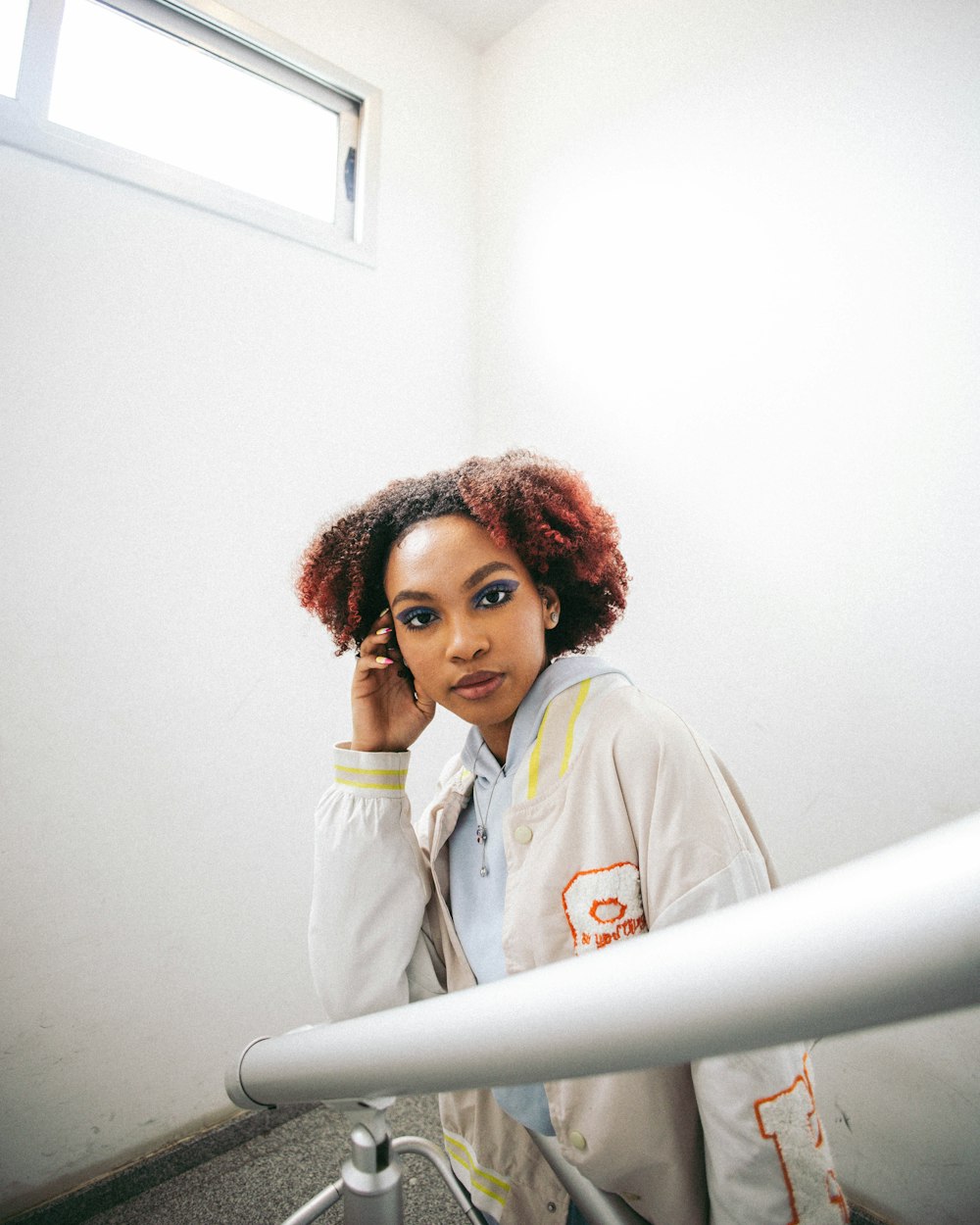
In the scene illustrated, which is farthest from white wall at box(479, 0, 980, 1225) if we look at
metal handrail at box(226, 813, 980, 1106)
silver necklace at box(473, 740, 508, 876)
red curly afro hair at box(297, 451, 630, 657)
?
metal handrail at box(226, 813, 980, 1106)

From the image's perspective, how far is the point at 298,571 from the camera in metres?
1.17

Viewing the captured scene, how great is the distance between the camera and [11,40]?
1.65 meters

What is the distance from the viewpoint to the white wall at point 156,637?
1.54 m

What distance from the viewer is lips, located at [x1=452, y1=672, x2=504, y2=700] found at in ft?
3.02

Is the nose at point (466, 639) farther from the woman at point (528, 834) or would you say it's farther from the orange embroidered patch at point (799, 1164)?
the orange embroidered patch at point (799, 1164)

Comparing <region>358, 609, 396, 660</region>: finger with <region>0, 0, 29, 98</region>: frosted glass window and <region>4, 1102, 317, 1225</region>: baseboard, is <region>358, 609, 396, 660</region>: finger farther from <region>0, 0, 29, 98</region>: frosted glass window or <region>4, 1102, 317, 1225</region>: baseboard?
<region>0, 0, 29, 98</region>: frosted glass window

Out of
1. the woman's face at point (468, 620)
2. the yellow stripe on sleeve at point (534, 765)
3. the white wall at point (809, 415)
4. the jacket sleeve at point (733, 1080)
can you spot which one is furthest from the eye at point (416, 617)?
the white wall at point (809, 415)

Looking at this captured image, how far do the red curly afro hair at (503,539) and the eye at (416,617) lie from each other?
0.12 metres

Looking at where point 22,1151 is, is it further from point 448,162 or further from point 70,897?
point 448,162

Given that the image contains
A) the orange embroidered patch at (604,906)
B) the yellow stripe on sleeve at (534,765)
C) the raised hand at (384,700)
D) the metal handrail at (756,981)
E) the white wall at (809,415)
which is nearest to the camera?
the metal handrail at (756,981)

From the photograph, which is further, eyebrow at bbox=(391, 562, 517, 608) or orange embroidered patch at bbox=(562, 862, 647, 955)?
eyebrow at bbox=(391, 562, 517, 608)

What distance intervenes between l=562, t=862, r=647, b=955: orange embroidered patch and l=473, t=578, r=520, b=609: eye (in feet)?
1.19

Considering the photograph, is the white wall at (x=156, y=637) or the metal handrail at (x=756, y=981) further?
the white wall at (x=156, y=637)

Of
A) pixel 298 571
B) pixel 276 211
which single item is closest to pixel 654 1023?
pixel 298 571
